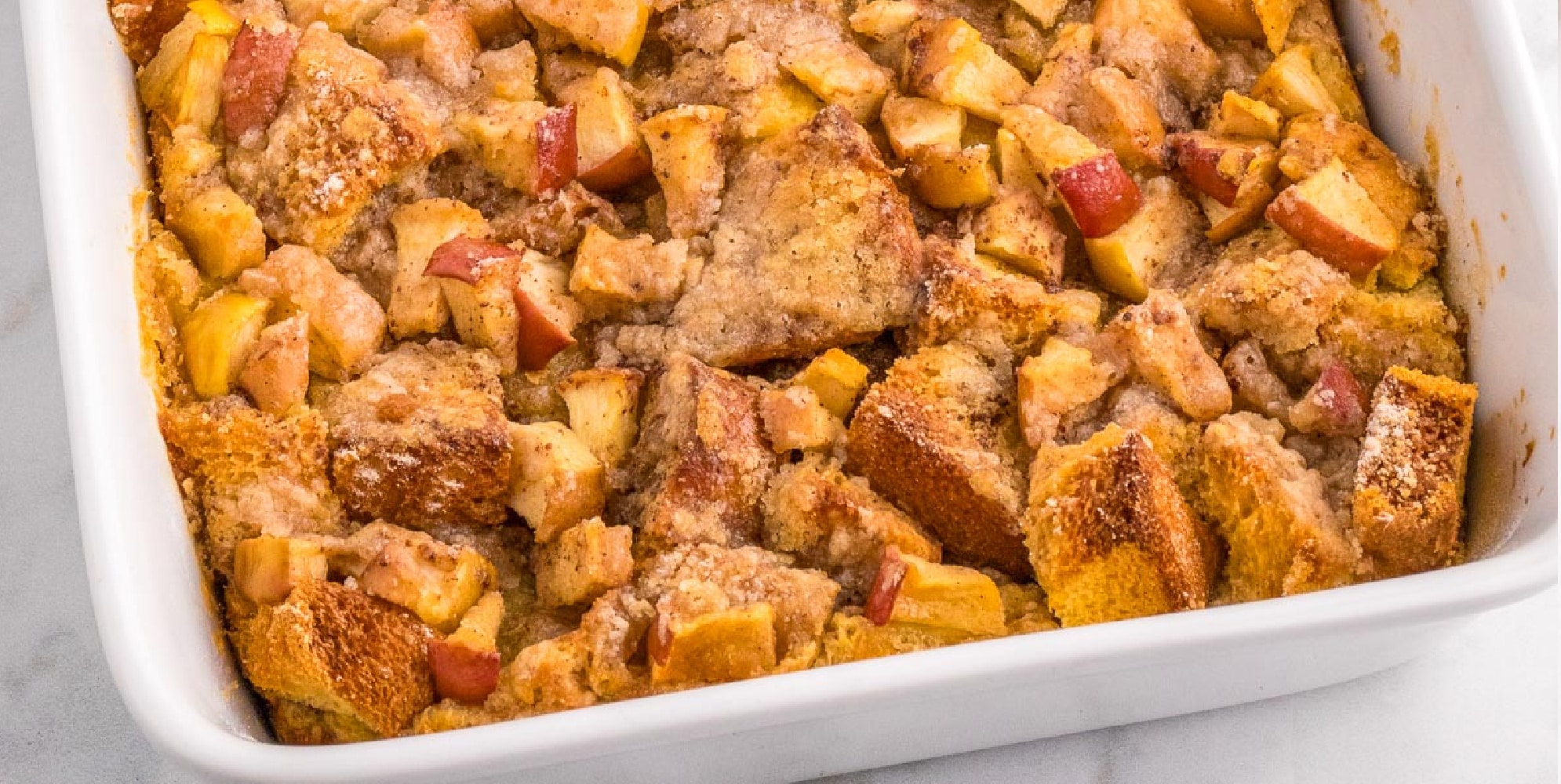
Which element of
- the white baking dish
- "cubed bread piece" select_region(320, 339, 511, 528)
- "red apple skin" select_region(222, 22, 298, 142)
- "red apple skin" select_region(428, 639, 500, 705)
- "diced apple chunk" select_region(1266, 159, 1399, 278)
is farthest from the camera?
"red apple skin" select_region(222, 22, 298, 142)

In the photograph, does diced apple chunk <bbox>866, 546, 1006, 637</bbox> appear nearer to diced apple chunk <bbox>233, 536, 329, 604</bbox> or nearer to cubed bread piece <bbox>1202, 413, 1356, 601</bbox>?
cubed bread piece <bbox>1202, 413, 1356, 601</bbox>

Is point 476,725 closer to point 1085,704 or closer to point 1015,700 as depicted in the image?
point 1015,700

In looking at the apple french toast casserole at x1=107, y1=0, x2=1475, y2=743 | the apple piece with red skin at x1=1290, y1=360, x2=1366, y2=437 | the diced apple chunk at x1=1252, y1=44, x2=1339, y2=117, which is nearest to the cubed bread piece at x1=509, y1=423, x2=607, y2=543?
the apple french toast casserole at x1=107, y1=0, x2=1475, y2=743

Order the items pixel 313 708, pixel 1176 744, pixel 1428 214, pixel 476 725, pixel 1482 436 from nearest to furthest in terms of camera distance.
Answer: pixel 476 725 → pixel 313 708 → pixel 1482 436 → pixel 1428 214 → pixel 1176 744

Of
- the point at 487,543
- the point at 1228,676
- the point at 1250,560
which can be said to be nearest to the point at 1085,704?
the point at 1228,676

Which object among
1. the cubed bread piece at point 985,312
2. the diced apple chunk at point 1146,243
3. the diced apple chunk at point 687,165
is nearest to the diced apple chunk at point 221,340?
the diced apple chunk at point 687,165

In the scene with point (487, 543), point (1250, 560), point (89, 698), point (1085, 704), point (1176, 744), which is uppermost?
point (1250, 560)

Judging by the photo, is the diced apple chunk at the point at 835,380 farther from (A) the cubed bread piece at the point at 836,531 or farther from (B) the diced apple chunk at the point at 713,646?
(B) the diced apple chunk at the point at 713,646
